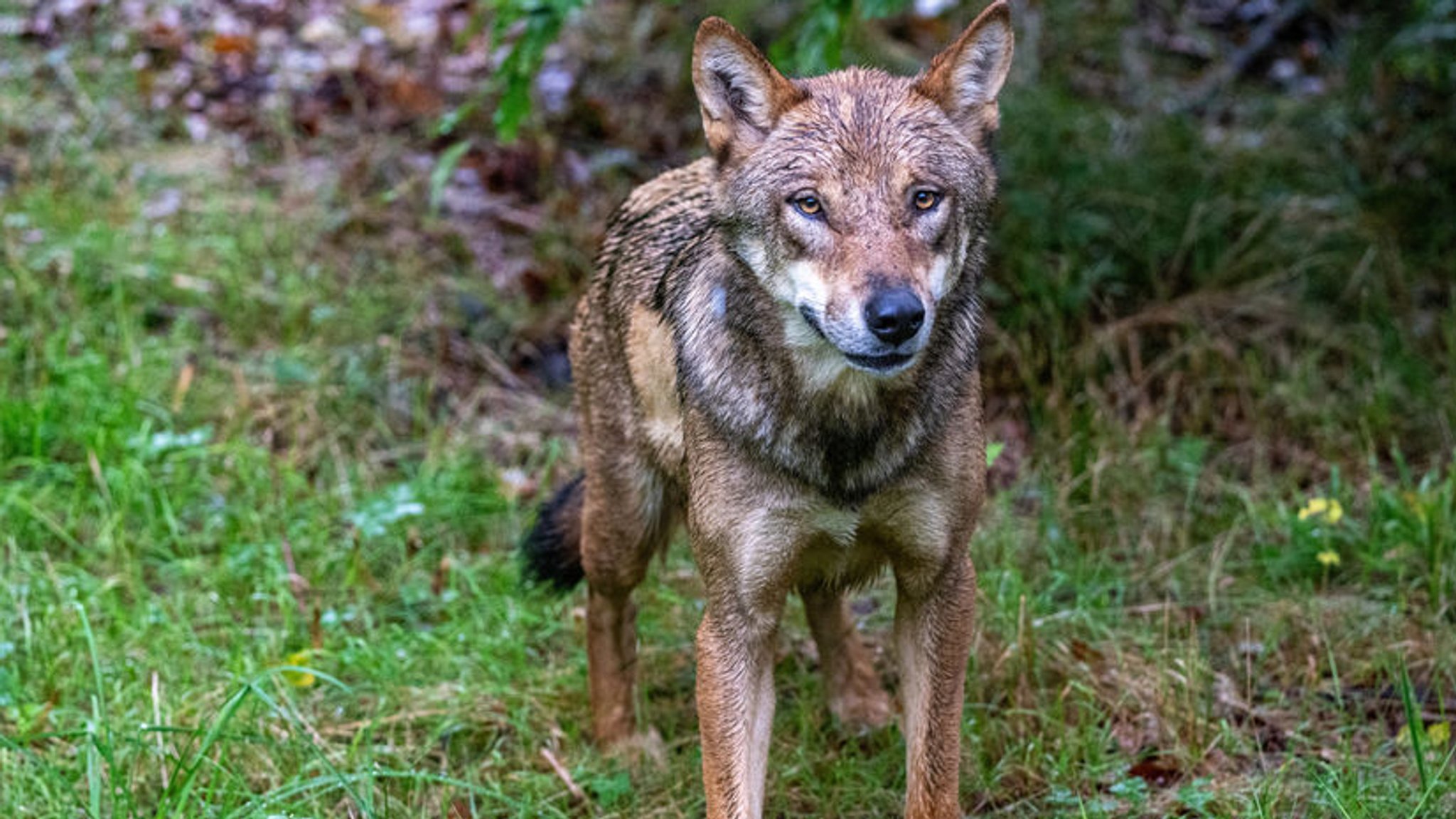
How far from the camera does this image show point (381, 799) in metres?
4.14

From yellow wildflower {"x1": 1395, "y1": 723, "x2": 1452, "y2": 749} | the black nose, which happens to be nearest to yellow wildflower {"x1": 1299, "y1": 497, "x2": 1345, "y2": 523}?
yellow wildflower {"x1": 1395, "y1": 723, "x2": 1452, "y2": 749}

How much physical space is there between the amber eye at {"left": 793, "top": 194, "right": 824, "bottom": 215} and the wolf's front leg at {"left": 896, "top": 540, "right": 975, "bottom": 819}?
924 millimetres

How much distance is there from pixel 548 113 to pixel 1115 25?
299 centimetres

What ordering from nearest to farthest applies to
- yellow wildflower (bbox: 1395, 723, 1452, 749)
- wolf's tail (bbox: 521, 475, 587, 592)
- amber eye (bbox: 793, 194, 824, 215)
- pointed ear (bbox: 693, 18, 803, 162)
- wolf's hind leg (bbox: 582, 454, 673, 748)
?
1. amber eye (bbox: 793, 194, 824, 215)
2. pointed ear (bbox: 693, 18, 803, 162)
3. yellow wildflower (bbox: 1395, 723, 1452, 749)
4. wolf's hind leg (bbox: 582, 454, 673, 748)
5. wolf's tail (bbox: 521, 475, 587, 592)

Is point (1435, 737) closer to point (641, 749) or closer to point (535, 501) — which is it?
point (641, 749)

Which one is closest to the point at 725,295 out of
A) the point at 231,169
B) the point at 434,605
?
the point at 434,605

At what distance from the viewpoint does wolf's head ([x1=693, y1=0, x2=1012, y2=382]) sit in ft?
10.8

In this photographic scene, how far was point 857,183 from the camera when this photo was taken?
3.42 m

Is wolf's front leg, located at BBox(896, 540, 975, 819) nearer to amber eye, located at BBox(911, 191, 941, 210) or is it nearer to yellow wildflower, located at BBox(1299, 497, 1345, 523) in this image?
amber eye, located at BBox(911, 191, 941, 210)

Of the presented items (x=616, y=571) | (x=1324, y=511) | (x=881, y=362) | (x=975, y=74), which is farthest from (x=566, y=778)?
(x=1324, y=511)

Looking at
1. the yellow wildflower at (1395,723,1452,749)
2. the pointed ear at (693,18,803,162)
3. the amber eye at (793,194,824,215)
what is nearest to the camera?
the amber eye at (793,194,824,215)

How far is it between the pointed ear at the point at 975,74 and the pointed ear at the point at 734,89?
1.10 feet

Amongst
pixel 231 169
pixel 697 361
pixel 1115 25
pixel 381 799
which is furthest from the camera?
pixel 1115 25

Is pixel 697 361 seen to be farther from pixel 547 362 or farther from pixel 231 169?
pixel 231 169
